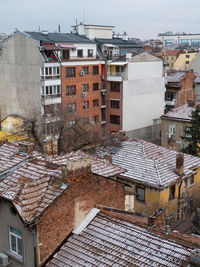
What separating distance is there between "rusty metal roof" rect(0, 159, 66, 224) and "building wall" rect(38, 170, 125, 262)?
1.24ft

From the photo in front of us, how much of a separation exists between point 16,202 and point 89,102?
132 feet

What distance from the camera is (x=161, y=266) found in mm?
10688

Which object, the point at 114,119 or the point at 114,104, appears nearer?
the point at 114,104

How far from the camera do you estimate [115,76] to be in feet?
167

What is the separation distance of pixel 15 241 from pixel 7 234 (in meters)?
0.46

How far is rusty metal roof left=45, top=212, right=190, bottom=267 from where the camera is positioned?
36.2ft

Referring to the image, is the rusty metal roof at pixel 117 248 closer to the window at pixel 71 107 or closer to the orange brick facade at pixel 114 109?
the window at pixel 71 107

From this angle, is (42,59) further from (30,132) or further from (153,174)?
(153,174)

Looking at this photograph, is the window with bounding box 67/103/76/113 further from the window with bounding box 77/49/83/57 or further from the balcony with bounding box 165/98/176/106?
the balcony with bounding box 165/98/176/106

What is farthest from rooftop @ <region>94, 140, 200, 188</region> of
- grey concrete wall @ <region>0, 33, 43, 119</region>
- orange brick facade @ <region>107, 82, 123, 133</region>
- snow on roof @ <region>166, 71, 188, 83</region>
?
snow on roof @ <region>166, 71, 188, 83</region>

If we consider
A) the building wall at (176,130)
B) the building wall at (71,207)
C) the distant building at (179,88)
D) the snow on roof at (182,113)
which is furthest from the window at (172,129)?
the building wall at (71,207)

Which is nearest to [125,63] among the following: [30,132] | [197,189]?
[30,132]

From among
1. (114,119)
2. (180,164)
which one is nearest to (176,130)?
(114,119)

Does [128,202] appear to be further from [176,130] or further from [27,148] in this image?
[176,130]
